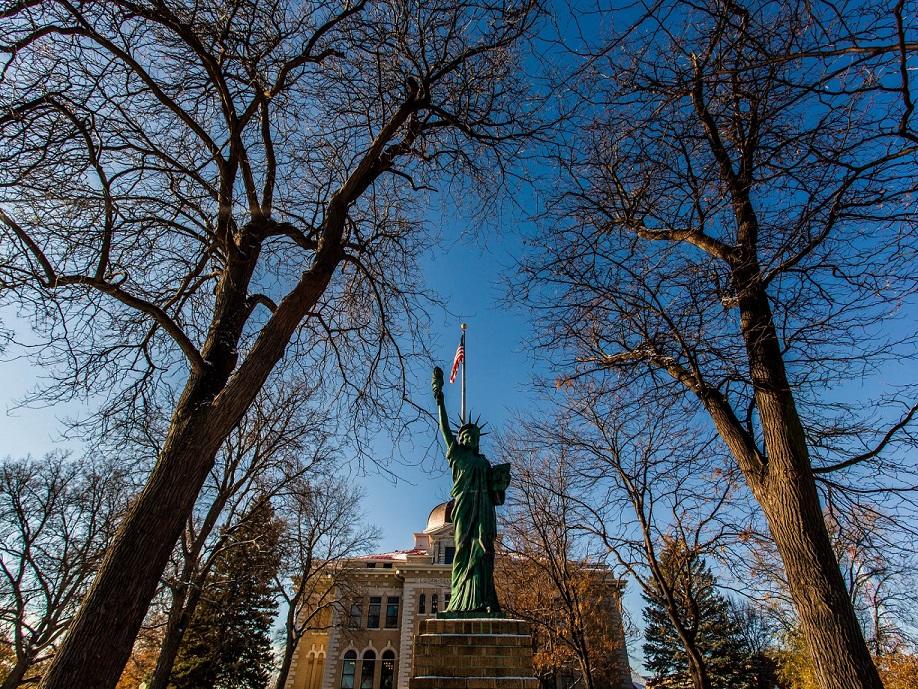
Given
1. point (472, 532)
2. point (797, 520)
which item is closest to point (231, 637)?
point (472, 532)

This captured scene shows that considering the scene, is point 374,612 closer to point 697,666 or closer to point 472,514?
point 697,666

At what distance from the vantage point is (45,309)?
15.1ft

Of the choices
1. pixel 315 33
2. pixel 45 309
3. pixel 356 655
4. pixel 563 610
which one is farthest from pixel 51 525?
pixel 356 655

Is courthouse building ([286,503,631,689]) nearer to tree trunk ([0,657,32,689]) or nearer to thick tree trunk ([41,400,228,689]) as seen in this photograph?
tree trunk ([0,657,32,689])

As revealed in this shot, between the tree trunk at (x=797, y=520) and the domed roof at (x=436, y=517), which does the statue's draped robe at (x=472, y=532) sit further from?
the domed roof at (x=436, y=517)

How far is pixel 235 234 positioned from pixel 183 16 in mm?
2044

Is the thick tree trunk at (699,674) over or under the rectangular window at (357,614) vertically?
under

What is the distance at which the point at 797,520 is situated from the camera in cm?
426

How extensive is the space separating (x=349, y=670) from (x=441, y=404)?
27.6m

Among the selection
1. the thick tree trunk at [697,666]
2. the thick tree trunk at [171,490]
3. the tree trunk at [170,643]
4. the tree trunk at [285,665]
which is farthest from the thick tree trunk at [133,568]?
the tree trunk at [285,665]

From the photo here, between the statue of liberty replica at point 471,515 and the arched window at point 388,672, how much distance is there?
25.8 metres

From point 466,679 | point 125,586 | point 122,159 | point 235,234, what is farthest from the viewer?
point 466,679

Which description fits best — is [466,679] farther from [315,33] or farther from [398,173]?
[315,33]

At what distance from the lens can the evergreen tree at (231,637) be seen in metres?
20.3
